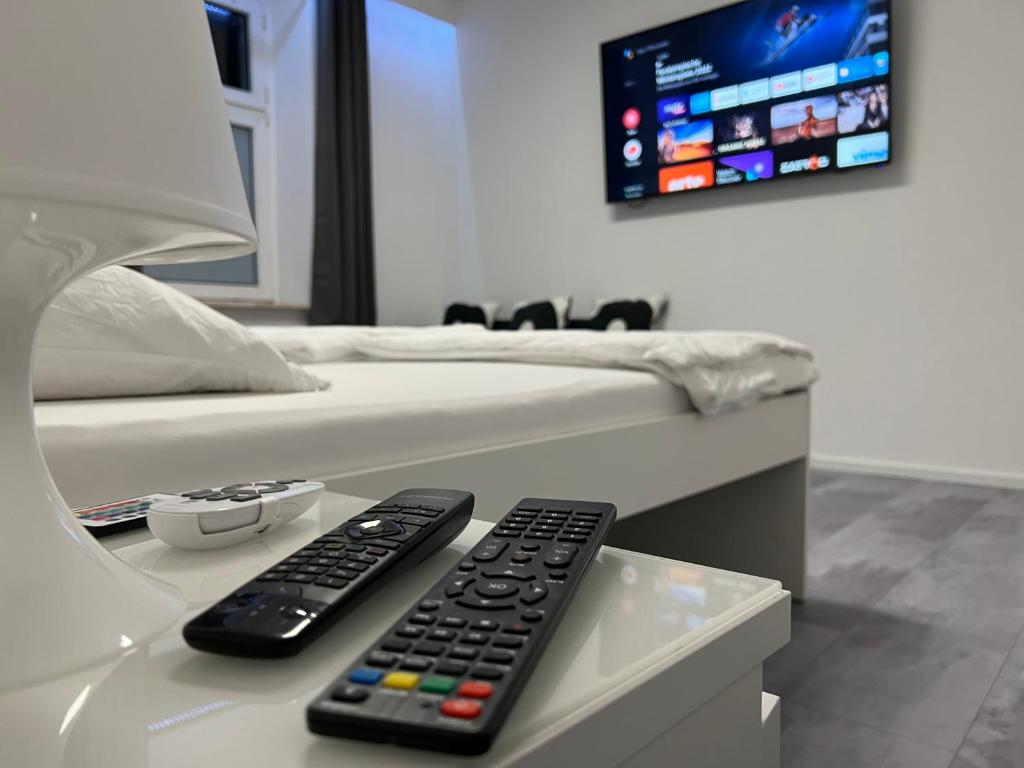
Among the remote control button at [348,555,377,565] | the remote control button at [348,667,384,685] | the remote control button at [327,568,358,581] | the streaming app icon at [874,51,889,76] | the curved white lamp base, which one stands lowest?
the remote control button at [348,667,384,685]

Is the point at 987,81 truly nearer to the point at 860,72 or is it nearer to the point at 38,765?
the point at 860,72

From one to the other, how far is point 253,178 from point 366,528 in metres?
3.59

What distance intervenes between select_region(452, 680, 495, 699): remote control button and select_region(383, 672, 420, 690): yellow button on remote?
0.02 meters

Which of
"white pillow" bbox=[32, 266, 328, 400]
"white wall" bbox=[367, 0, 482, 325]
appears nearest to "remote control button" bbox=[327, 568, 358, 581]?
"white pillow" bbox=[32, 266, 328, 400]

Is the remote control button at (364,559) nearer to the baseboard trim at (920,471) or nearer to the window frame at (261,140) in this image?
the baseboard trim at (920,471)

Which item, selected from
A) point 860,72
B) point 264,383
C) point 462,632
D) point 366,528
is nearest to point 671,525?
point 264,383

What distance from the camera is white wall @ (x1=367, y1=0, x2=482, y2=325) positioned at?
13.4 ft

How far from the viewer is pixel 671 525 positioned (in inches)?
73.7

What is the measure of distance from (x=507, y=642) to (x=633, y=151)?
3.48 metres

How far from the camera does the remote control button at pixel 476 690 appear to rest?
0.85ft

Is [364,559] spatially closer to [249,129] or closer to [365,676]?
[365,676]

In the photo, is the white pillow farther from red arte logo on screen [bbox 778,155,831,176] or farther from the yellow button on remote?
red arte logo on screen [bbox 778,155,831,176]

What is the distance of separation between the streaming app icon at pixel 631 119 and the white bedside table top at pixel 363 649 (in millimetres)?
Result: 3355

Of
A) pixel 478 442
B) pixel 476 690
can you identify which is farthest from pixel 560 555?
pixel 478 442
